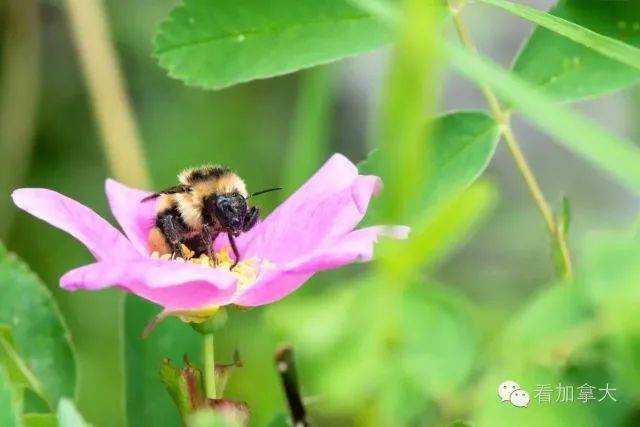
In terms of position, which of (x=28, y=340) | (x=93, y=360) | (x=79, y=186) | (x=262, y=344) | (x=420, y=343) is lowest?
(x=420, y=343)

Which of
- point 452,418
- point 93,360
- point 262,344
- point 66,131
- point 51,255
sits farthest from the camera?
point 66,131

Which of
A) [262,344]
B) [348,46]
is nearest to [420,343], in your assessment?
[348,46]

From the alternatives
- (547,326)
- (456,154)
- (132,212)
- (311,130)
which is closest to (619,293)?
(547,326)

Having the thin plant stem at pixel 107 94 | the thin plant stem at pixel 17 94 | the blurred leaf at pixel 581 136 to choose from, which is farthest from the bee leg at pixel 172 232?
the thin plant stem at pixel 17 94

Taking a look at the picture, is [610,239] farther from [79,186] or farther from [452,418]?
[79,186]

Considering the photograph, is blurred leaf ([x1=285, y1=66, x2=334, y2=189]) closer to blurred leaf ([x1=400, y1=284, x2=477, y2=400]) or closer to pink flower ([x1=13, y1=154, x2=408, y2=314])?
pink flower ([x1=13, y1=154, x2=408, y2=314])

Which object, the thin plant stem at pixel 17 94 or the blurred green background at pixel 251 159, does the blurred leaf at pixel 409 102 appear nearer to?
the blurred green background at pixel 251 159

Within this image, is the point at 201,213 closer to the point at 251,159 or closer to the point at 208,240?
the point at 208,240
